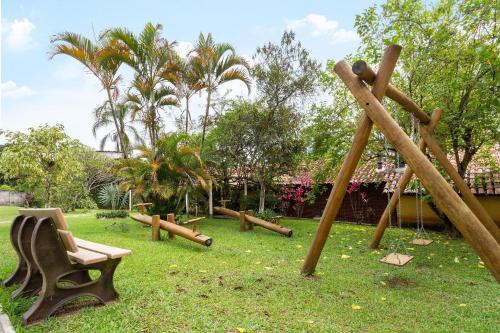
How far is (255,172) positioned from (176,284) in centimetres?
866

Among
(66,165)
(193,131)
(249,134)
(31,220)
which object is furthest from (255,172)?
(31,220)

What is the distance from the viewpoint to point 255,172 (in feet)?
41.5

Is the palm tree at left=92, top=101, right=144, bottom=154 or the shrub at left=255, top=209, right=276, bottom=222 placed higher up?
the palm tree at left=92, top=101, right=144, bottom=154

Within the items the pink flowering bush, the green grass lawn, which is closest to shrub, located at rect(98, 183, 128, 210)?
the pink flowering bush

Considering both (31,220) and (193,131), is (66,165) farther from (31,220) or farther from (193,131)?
(31,220)

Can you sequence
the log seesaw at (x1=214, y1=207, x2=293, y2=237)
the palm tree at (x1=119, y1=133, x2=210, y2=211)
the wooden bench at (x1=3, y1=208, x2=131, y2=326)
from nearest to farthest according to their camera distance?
the wooden bench at (x1=3, y1=208, x2=131, y2=326) → the log seesaw at (x1=214, y1=207, x2=293, y2=237) → the palm tree at (x1=119, y1=133, x2=210, y2=211)

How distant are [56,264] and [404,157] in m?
3.76

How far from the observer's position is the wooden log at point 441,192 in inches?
108

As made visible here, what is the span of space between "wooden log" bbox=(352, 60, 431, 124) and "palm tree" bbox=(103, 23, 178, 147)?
778cm

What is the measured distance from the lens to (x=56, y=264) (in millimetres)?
Result: 3193

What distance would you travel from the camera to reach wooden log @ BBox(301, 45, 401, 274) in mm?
3885

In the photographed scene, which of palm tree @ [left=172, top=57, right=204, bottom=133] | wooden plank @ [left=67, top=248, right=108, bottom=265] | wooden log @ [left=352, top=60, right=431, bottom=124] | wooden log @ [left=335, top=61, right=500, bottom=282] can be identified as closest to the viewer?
wooden log @ [left=335, top=61, right=500, bottom=282]

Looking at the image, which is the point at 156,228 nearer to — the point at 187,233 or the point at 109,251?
the point at 187,233

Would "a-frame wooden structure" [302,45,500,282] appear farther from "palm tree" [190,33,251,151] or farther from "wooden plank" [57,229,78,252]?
"palm tree" [190,33,251,151]
